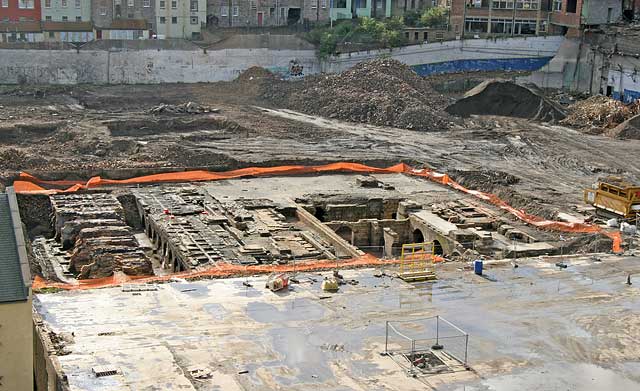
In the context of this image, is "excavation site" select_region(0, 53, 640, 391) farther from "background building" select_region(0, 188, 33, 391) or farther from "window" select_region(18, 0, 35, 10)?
"window" select_region(18, 0, 35, 10)

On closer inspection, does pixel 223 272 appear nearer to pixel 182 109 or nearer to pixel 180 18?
pixel 182 109

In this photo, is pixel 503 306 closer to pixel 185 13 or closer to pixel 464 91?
pixel 464 91

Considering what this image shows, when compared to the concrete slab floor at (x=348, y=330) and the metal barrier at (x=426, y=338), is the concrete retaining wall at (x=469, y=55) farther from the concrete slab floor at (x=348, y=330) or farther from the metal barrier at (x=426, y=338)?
the metal barrier at (x=426, y=338)

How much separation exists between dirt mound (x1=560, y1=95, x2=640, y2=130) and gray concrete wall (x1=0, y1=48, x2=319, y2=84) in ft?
69.9

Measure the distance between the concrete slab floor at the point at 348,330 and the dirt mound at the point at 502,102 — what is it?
Answer: 3385 centimetres

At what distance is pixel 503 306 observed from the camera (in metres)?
33.4

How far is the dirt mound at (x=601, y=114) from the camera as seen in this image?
219 ft

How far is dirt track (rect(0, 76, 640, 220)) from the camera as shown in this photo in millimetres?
53812

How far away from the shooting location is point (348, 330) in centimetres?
3084

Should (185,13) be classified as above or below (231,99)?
above

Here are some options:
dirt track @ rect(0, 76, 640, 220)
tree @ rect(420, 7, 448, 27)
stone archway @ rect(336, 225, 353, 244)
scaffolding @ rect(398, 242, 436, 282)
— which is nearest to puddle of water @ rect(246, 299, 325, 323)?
scaffolding @ rect(398, 242, 436, 282)

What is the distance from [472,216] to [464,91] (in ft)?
104

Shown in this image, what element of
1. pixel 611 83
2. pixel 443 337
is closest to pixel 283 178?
pixel 443 337

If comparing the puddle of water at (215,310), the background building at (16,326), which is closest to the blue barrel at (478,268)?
the puddle of water at (215,310)
